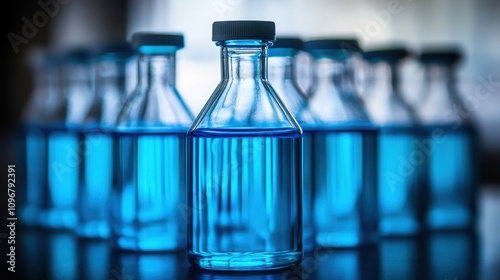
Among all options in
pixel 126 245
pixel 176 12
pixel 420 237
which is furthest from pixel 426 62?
pixel 176 12

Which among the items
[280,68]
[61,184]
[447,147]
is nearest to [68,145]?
[61,184]

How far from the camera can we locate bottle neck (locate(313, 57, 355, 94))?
1.15m

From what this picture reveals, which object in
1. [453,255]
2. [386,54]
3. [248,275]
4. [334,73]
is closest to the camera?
[248,275]

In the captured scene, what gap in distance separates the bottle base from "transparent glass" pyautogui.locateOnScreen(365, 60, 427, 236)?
1.15 feet

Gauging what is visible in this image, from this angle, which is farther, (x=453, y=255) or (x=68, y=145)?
(x=68, y=145)

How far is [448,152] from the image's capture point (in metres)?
1.33

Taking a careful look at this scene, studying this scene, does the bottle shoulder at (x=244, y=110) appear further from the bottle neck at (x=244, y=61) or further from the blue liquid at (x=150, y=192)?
the blue liquid at (x=150, y=192)

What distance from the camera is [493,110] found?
3.14m

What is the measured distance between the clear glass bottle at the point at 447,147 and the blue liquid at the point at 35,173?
66 cm

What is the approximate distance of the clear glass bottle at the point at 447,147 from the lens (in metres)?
1.30

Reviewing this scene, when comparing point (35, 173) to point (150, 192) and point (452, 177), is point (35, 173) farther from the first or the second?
point (452, 177)

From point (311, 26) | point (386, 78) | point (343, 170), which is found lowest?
point (343, 170)

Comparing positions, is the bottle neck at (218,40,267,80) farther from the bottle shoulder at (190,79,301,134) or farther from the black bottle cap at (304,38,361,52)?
the black bottle cap at (304,38,361,52)

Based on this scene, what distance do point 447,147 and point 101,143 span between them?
0.57 meters
